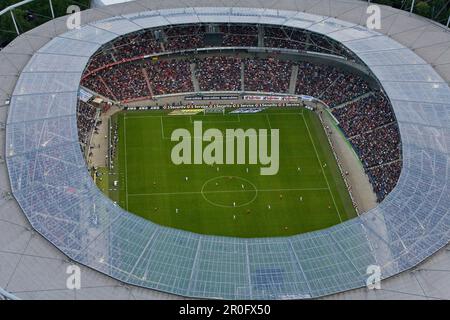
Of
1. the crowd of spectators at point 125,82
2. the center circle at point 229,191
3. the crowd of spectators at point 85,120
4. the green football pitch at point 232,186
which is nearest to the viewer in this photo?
the green football pitch at point 232,186

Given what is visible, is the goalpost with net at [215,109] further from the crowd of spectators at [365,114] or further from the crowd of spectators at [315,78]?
the crowd of spectators at [365,114]

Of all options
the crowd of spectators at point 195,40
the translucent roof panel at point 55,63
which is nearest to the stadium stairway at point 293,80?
the crowd of spectators at point 195,40

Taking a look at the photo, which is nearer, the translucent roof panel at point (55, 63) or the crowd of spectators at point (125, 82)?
the translucent roof panel at point (55, 63)

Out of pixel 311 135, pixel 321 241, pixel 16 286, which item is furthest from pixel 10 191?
pixel 311 135

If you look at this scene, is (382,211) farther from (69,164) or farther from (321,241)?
(69,164)

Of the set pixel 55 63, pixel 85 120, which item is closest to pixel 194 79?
pixel 85 120

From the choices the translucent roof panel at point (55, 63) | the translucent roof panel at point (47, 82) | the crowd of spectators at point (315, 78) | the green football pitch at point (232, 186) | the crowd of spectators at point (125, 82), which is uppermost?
the translucent roof panel at point (55, 63)
